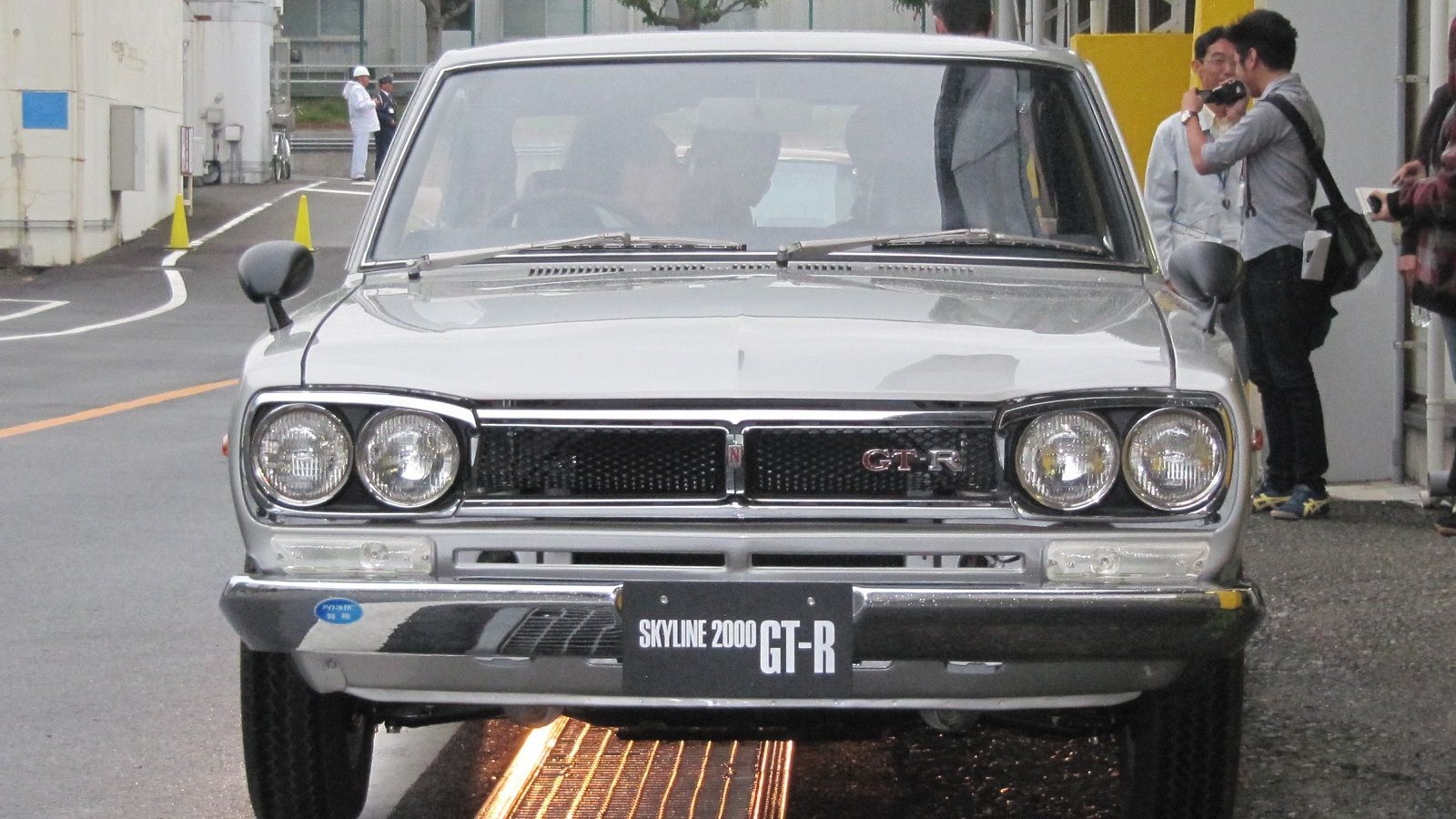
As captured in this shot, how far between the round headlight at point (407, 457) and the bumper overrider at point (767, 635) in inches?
6.7

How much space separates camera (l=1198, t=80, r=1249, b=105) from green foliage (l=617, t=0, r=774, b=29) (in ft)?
126

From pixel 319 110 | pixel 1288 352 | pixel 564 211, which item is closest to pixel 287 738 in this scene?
pixel 564 211

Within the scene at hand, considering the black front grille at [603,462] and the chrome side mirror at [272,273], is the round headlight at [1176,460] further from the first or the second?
the chrome side mirror at [272,273]

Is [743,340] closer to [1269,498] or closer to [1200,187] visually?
[1269,498]

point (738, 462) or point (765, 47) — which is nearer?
point (738, 462)

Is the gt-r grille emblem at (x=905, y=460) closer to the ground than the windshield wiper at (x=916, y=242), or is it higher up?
closer to the ground

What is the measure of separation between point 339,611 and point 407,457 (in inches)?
11.2

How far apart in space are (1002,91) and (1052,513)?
1.63m

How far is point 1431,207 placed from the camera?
7.02 metres

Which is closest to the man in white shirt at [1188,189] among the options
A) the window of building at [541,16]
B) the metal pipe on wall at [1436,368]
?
the metal pipe on wall at [1436,368]

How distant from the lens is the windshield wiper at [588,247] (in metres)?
4.34

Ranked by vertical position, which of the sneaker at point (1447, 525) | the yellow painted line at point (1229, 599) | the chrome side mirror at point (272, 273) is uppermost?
the chrome side mirror at point (272, 273)

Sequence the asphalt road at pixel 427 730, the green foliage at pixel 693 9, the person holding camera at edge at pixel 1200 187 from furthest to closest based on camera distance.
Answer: the green foliage at pixel 693 9
the person holding camera at edge at pixel 1200 187
the asphalt road at pixel 427 730

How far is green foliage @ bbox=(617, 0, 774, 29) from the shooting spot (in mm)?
46844
